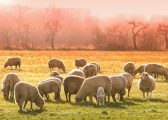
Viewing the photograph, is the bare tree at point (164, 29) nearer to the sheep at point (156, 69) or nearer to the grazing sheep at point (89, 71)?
the sheep at point (156, 69)

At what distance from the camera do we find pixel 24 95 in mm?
22297

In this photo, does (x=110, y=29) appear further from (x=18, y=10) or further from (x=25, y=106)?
(x=25, y=106)

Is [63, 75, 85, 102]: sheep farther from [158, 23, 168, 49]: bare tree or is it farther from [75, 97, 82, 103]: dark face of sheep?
[158, 23, 168, 49]: bare tree

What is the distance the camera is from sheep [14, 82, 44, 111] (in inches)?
875

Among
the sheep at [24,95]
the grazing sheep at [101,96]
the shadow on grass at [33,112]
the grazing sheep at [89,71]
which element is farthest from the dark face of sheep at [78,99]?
the grazing sheep at [89,71]

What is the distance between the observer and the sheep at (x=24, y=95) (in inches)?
875

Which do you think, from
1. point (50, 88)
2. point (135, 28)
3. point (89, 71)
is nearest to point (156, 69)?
point (89, 71)

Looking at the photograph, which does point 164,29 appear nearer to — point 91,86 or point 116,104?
point 116,104

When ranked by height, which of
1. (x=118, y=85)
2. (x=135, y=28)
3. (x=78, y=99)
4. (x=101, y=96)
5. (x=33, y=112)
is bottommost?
(x=33, y=112)

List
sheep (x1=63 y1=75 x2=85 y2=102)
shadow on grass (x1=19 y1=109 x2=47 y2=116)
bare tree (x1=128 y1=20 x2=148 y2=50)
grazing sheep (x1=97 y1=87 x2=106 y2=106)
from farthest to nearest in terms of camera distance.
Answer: bare tree (x1=128 y1=20 x2=148 y2=50) → sheep (x1=63 y1=75 x2=85 y2=102) → grazing sheep (x1=97 y1=87 x2=106 y2=106) → shadow on grass (x1=19 y1=109 x2=47 y2=116)

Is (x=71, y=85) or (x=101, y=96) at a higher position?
(x=71, y=85)

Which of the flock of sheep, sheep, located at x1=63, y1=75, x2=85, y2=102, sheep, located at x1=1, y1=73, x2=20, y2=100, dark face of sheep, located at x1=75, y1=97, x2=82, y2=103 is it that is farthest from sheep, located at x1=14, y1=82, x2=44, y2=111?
sheep, located at x1=1, y1=73, x2=20, y2=100

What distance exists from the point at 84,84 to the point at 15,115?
4.98 metres

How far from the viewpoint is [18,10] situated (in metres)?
143
